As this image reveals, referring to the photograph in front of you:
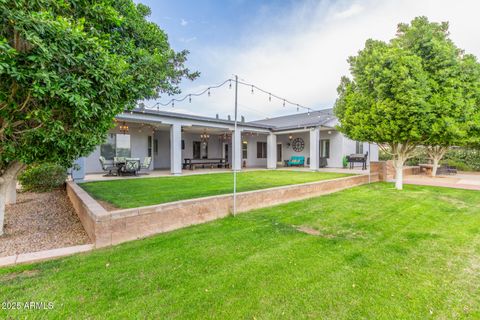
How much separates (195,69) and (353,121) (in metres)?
7.22

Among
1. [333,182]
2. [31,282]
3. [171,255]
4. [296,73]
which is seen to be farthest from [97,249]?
[296,73]

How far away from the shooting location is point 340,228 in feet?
15.6

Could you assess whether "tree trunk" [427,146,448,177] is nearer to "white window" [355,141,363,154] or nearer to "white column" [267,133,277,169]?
"white window" [355,141,363,154]

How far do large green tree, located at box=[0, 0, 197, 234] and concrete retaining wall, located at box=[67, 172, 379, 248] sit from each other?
4.15 ft

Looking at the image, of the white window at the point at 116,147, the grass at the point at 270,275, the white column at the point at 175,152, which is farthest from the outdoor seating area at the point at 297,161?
the grass at the point at 270,275

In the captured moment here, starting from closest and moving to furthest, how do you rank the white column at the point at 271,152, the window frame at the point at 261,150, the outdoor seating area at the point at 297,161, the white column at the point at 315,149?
the white column at the point at 315,149, the white column at the point at 271,152, the outdoor seating area at the point at 297,161, the window frame at the point at 261,150

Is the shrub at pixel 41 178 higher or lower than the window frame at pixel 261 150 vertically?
lower

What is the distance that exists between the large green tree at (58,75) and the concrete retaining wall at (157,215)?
1.26 metres

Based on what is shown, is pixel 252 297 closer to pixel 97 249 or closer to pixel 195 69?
pixel 97 249

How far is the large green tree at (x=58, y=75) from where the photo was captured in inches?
97.6

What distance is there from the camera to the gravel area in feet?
12.8

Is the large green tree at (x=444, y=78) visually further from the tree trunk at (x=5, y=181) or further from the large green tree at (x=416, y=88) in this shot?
the tree trunk at (x=5, y=181)

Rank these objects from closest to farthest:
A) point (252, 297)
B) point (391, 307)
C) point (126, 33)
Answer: point (391, 307) < point (252, 297) < point (126, 33)

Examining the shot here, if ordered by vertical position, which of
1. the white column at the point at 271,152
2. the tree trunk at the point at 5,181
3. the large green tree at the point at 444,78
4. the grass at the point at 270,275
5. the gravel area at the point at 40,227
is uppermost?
the large green tree at the point at 444,78
